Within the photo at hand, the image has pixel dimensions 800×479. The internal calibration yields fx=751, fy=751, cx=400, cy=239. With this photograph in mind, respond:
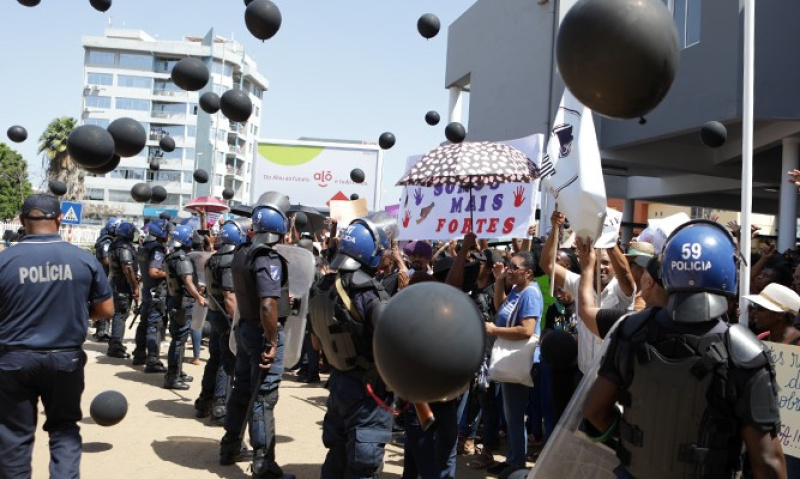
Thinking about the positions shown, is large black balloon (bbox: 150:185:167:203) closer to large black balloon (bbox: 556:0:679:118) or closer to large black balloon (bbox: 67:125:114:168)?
large black balloon (bbox: 67:125:114:168)

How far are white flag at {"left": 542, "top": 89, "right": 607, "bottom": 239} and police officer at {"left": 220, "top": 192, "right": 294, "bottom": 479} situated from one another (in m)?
2.51

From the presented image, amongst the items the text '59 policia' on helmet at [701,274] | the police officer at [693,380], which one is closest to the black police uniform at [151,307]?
the police officer at [693,380]

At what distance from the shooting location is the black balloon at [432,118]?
14462mm

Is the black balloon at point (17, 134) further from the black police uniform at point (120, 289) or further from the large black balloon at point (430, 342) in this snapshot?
the large black balloon at point (430, 342)

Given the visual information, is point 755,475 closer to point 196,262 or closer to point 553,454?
point 553,454

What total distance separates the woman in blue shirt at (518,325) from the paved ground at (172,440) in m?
0.64

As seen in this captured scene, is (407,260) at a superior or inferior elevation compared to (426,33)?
inferior

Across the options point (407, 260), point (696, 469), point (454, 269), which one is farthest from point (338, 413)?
point (407, 260)

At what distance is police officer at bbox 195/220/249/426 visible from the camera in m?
7.86

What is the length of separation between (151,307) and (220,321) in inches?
144

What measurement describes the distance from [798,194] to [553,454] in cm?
1641

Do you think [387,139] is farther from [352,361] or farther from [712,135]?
[352,361]

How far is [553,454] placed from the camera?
3.53 meters

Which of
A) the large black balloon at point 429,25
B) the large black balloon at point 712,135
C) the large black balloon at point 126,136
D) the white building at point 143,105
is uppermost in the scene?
the white building at point 143,105
